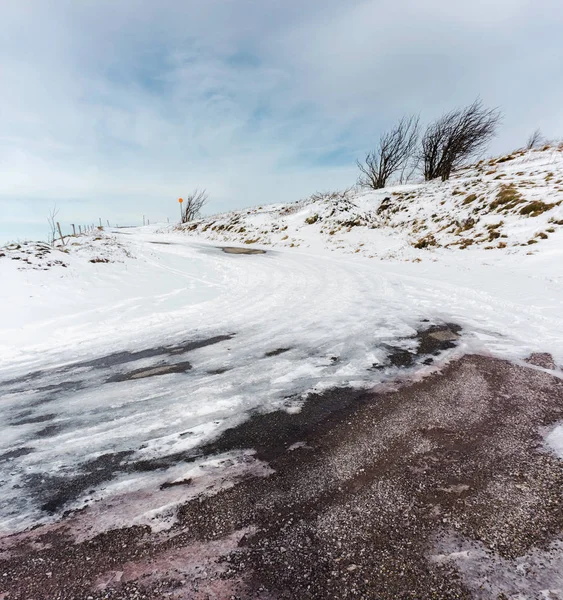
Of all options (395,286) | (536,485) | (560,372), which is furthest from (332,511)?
(395,286)

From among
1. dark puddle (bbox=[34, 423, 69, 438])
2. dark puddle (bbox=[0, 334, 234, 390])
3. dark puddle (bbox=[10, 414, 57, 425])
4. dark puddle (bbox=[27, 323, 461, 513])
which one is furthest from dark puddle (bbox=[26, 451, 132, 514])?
dark puddle (bbox=[0, 334, 234, 390])

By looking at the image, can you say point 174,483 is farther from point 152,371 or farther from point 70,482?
point 152,371

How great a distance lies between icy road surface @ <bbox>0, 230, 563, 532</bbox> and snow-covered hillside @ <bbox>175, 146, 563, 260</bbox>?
3.65 m

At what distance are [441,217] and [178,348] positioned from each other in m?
16.3

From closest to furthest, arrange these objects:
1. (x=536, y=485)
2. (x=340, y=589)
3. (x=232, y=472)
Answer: (x=340, y=589) → (x=536, y=485) → (x=232, y=472)

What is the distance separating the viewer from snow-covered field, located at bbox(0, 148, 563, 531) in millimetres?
2508

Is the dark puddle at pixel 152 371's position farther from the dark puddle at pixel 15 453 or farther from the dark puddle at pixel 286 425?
the dark puddle at pixel 286 425

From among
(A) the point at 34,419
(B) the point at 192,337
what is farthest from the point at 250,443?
(B) the point at 192,337

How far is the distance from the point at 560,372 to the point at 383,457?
8.78 ft

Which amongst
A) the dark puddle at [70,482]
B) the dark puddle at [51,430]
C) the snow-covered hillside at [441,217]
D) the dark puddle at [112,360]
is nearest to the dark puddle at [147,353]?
the dark puddle at [112,360]

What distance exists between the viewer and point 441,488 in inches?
79.2

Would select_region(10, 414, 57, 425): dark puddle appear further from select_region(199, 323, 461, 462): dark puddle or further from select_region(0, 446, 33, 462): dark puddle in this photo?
select_region(199, 323, 461, 462): dark puddle

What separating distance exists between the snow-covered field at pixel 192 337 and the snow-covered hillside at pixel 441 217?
2.37 ft

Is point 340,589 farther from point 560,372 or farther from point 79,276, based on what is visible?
point 79,276
